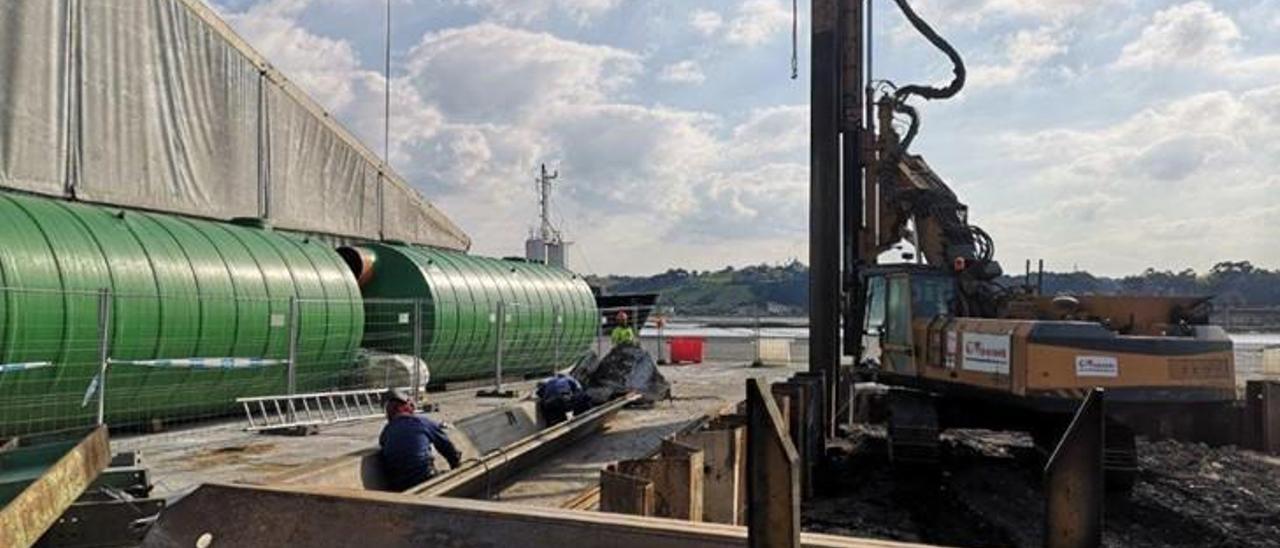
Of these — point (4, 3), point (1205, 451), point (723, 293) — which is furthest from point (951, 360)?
point (723, 293)

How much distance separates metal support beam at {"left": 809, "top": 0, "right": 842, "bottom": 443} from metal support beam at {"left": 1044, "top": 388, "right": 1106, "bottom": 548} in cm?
949

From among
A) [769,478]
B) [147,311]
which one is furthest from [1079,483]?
[147,311]

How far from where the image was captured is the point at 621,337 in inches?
772

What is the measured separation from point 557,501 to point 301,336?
7381 mm

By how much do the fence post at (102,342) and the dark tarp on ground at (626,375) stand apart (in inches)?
283

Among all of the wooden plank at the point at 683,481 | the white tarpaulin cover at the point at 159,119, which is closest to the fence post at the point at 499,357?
the white tarpaulin cover at the point at 159,119

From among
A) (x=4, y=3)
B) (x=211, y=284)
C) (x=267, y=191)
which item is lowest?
(x=211, y=284)

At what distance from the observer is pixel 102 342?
1050 centimetres

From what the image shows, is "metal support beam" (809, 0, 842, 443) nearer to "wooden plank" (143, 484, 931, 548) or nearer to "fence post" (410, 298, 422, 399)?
"fence post" (410, 298, 422, 399)

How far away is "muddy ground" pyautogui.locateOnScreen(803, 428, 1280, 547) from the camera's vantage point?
27.7 feet

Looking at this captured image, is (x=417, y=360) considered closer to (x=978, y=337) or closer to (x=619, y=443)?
(x=619, y=443)

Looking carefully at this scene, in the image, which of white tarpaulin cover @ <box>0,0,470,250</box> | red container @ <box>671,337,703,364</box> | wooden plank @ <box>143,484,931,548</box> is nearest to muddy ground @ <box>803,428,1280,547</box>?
wooden plank @ <box>143,484,931,548</box>

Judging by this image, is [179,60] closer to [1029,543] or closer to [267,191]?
[267,191]

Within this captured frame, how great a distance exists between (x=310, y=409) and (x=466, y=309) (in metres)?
4.98
